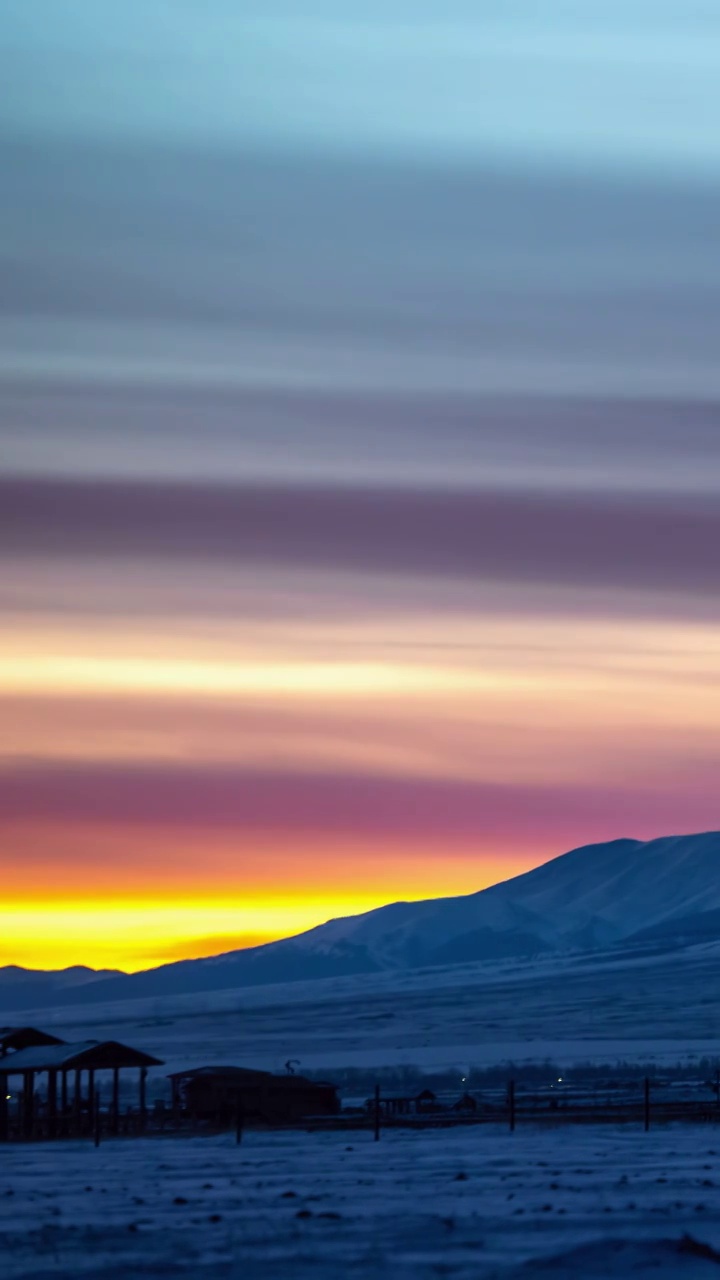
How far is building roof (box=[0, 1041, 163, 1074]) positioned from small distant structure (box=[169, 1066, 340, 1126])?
8.92 m

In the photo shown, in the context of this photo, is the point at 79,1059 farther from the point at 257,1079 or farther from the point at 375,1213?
the point at 375,1213

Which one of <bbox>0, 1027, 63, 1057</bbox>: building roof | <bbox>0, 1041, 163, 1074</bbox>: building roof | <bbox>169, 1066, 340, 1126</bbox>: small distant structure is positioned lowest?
<bbox>169, 1066, 340, 1126</bbox>: small distant structure

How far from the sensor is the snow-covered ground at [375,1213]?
20.1m

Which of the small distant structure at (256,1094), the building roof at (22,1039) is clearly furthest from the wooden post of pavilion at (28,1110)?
the small distant structure at (256,1094)

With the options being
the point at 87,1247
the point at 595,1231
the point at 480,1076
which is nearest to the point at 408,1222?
the point at 595,1231

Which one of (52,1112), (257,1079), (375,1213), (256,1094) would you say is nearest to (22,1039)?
(52,1112)

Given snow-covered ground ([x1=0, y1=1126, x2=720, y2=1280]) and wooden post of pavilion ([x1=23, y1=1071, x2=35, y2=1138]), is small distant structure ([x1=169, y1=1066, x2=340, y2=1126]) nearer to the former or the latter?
wooden post of pavilion ([x1=23, y1=1071, x2=35, y2=1138])

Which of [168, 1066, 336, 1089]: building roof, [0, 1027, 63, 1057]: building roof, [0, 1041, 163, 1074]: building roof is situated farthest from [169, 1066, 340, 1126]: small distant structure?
[0, 1041, 163, 1074]: building roof

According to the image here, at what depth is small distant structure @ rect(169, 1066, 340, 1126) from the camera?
67.6 m

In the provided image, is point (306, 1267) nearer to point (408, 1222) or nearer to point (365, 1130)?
point (408, 1222)

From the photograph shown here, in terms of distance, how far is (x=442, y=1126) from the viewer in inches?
1902

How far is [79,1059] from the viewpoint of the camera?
2108 inches

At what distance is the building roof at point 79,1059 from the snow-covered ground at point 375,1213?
1569 centimetres

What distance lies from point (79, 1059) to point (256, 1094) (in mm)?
16201
